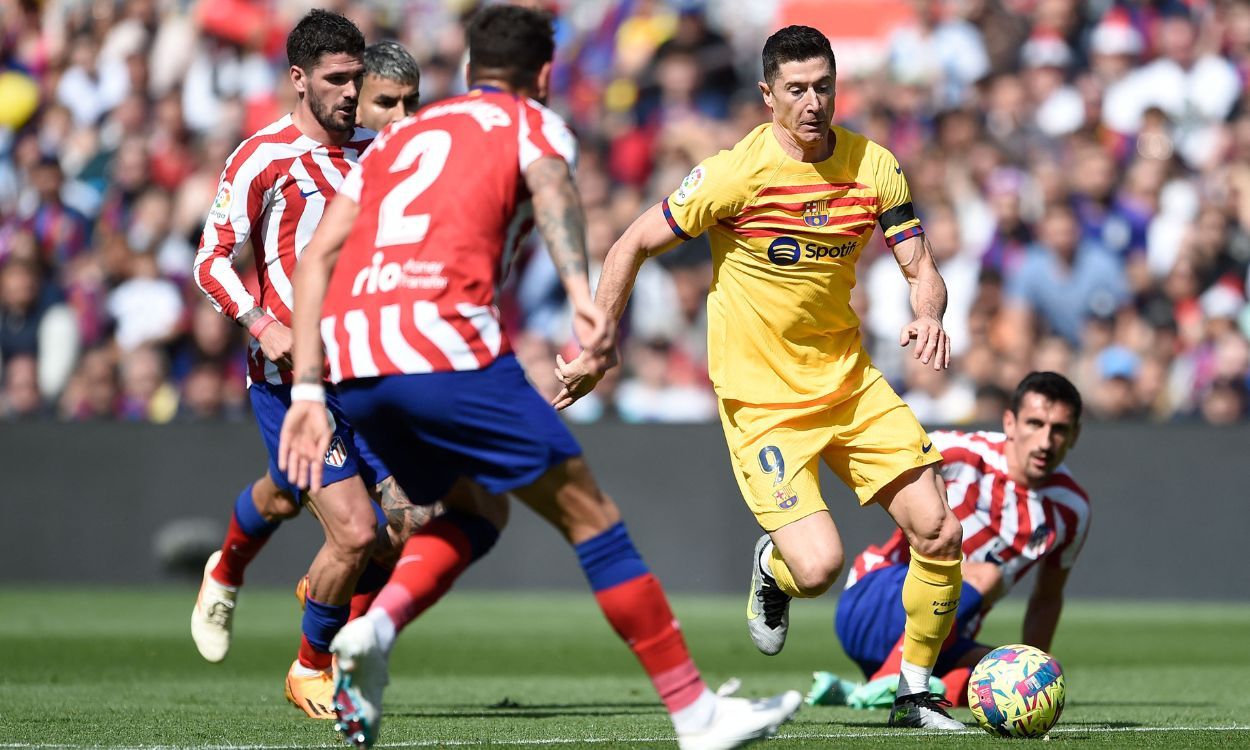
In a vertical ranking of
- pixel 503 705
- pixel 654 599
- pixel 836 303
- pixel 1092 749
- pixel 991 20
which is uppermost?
pixel 991 20

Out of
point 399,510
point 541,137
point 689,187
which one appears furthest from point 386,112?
point 541,137

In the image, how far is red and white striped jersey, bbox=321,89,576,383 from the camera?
5121mm

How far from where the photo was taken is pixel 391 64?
749 cm

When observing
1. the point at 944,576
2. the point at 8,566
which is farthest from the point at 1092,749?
the point at 8,566

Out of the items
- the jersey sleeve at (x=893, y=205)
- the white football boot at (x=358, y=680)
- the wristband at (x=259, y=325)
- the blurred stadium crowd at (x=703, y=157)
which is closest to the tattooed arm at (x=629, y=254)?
the jersey sleeve at (x=893, y=205)

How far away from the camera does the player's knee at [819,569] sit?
6855 mm

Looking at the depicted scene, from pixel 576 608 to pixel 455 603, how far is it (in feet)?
3.26

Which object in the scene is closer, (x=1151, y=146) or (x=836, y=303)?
(x=836, y=303)

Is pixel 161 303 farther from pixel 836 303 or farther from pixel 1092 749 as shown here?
pixel 1092 749

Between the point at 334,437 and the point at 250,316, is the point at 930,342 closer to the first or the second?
the point at 334,437

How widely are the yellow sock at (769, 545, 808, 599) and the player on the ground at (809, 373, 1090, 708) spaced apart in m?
0.60

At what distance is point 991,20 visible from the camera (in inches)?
635

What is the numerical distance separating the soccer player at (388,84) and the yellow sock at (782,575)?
2405 mm

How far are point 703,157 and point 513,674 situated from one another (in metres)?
7.45
